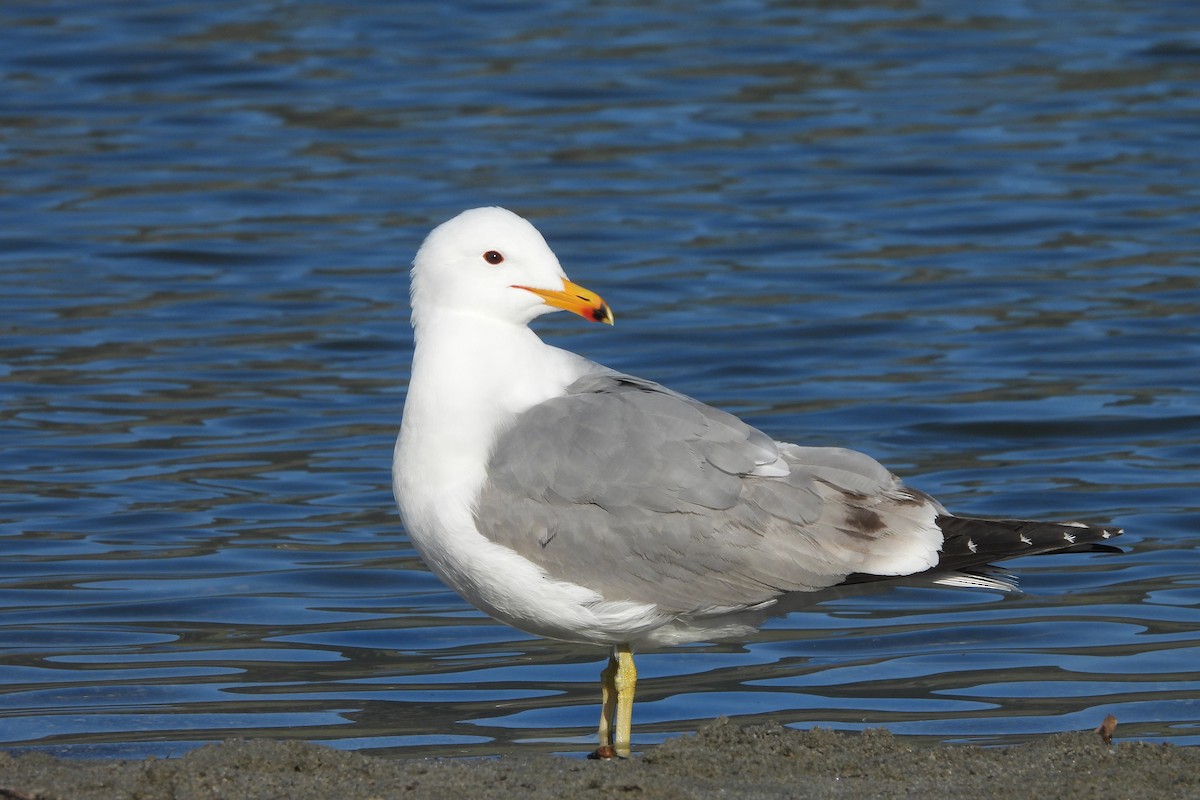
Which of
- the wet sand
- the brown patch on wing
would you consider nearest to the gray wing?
the brown patch on wing

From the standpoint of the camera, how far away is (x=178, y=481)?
401 inches

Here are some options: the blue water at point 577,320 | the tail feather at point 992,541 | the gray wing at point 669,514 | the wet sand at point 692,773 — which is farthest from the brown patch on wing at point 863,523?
the blue water at point 577,320

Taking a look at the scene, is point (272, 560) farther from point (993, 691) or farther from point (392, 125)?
point (392, 125)

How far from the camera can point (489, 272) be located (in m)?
6.46

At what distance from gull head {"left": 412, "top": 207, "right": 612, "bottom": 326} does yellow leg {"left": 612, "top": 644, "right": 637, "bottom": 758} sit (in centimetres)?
109

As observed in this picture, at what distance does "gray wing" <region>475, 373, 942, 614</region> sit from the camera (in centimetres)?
617

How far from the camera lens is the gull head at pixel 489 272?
646 centimetres

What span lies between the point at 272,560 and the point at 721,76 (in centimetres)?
1004

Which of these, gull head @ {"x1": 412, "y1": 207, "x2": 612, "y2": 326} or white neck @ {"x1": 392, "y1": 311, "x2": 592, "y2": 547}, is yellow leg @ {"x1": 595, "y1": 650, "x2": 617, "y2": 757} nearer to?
white neck @ {"x1": 392, "y1": 311, "x2": 592, "y2": 547}

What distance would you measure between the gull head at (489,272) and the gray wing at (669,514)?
364 mm

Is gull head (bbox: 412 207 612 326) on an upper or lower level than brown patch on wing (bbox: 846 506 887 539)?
upper

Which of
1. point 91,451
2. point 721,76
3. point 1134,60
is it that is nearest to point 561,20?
point 721,76

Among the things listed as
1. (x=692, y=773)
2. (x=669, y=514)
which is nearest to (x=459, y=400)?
(x=669, y=514)

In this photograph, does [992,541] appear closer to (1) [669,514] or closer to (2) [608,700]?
(1) [669,514]
